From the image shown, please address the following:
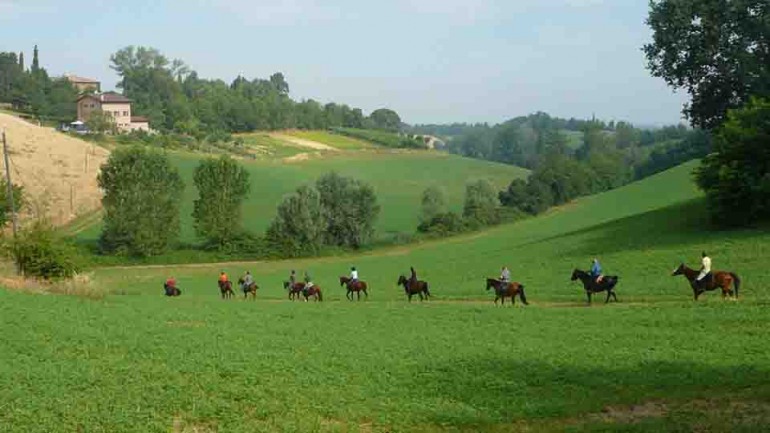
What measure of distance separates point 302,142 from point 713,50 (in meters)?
117

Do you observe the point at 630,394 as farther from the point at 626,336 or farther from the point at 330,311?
the point at 330,311

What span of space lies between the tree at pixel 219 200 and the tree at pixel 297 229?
398 cm

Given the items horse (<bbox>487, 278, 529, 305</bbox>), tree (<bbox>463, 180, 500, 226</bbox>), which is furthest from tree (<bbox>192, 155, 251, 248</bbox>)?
horse (<bbox>487, 278, 529, 305</bbox>)

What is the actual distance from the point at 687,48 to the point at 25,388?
49.3 m

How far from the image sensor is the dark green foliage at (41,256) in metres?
36.7

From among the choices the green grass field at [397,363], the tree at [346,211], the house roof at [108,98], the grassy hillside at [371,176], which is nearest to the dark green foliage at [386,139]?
the grassy hillside at [371,176]

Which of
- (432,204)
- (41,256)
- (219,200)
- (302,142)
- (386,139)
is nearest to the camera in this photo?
(41,256)

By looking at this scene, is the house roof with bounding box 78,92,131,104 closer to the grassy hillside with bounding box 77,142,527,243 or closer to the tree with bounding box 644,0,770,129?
the grassy hillside with bounding box 77,142,527,243

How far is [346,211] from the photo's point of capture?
75125mm

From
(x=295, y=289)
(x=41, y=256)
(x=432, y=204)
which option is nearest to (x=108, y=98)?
(x=432, y=204)

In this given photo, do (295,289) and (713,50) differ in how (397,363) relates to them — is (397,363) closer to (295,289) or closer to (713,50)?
(295,289)

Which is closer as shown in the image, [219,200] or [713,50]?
[713,50]

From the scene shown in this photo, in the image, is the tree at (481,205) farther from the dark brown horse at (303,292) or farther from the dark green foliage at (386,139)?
the dark green foliage at (386,139)

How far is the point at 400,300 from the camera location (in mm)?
38156
